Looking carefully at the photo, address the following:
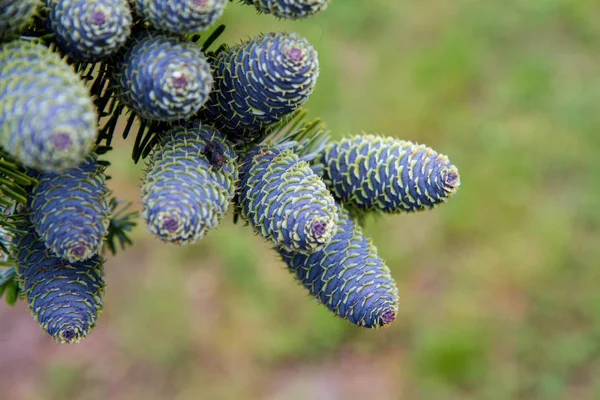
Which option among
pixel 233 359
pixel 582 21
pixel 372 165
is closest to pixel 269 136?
pixel 372 165

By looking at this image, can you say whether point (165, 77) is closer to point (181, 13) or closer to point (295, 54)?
point (181, 13)

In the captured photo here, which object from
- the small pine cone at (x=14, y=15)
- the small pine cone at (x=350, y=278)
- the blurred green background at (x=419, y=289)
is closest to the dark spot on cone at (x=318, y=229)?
the small pine cone at (x=350, y=278)

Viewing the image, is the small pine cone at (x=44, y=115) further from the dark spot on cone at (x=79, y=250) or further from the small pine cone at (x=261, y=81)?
the small pine cone at (x=261, y=81)

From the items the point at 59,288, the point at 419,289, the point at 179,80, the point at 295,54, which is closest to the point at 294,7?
Answer: the point at 295,54

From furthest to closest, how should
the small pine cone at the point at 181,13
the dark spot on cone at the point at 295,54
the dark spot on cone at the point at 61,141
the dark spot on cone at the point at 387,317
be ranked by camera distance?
1. the dark spot on cone at the point at 387,317
2. the dark spot on cone at the point at 295,54
3. the small pine cone at the point at 181,13
4. the dark spot on cone at the point at 61,141

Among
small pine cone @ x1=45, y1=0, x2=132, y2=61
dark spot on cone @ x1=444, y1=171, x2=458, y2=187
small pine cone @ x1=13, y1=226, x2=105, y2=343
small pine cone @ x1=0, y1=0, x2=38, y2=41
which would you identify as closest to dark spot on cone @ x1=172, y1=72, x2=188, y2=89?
small pine cone @ x1=45, y1=0, x2=132, y2=61

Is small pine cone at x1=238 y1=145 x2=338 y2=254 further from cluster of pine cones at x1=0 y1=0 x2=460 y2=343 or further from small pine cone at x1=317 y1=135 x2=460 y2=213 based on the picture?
small pine cone at x1=317 y1=135 x2=460 y2=213

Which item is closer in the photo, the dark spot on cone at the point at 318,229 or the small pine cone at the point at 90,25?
the small pine cone at the point at 90,25

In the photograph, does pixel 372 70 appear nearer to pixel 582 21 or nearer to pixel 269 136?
pixel 582 21
